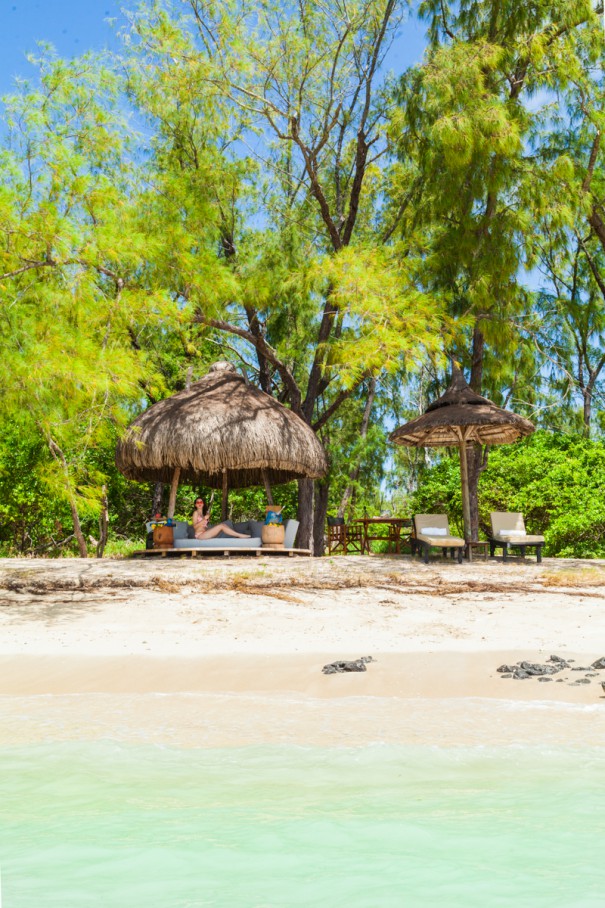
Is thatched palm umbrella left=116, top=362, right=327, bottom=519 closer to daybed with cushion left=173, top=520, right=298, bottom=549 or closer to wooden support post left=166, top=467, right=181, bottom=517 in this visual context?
wooden support post left=166, top=467, right=181, bottom=517

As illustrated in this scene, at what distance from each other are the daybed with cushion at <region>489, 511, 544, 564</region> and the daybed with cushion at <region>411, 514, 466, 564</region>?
0.53 m

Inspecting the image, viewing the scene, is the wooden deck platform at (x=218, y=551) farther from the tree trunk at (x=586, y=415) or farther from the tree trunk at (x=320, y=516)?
the tree trunk at (x=586, y=415)

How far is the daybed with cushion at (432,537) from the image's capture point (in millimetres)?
11133

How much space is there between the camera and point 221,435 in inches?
488

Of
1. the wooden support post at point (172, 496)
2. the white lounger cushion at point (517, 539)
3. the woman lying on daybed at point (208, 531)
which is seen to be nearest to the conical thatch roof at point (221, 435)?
the wooden support post at point (172, 496)

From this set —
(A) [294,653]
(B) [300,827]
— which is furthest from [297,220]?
(B) [300,827]

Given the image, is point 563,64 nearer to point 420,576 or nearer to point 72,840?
point 420,576

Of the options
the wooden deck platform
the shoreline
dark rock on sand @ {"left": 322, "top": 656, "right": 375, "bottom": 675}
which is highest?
the wooden deck platform

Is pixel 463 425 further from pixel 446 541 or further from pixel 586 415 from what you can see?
pixel 586 415

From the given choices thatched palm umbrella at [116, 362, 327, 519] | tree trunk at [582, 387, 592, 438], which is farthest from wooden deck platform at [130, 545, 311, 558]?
tree trunk at [582, 387, 592, 438]

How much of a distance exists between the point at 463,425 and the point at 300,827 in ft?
29.0

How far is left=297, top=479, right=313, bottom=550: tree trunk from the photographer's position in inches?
572

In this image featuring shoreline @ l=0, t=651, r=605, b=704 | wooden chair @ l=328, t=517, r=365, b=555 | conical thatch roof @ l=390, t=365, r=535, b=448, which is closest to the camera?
shoreline @ l=0, t=651, r=605, b=704

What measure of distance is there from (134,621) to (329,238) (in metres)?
10.5
